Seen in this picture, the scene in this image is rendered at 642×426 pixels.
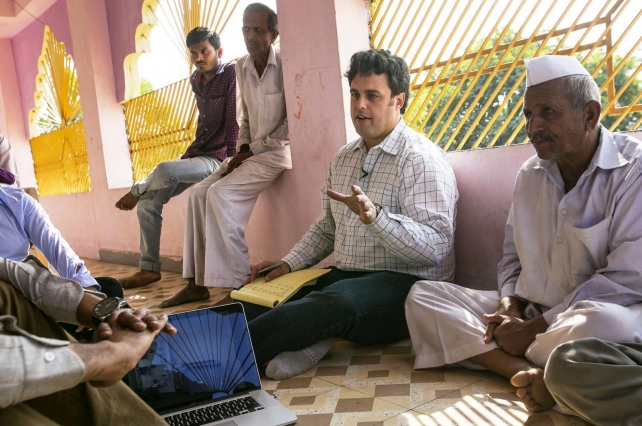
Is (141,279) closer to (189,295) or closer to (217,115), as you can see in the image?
(189,295)

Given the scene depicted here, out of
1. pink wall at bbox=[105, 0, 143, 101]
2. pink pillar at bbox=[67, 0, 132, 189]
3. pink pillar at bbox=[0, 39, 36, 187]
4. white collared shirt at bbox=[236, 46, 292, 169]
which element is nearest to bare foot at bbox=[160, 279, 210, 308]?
white collared shirt at bbox=[236, 46, 292, 169]

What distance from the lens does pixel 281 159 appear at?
3.86 meters

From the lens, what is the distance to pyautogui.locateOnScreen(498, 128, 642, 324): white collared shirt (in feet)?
6.02

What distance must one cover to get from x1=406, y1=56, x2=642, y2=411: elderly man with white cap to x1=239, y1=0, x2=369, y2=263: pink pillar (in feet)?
4.50

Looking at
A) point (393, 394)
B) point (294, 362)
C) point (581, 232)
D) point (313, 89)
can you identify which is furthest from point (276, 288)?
point (313, 89)

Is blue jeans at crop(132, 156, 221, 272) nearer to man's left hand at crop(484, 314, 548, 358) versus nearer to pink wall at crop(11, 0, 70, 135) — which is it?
man's left hand at crop(484, 314, 548, 358)

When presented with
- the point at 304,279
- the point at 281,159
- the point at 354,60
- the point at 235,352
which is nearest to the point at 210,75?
the point at 281,159

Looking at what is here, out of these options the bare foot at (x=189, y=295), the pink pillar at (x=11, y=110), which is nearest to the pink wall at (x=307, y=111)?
the bare foot at (x=189, y=295)

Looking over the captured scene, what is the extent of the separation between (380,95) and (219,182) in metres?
1.41

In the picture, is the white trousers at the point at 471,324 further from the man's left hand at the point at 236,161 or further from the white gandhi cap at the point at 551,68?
→ the man's left hand at the point at 236,161

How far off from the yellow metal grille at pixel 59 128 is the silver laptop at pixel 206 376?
6.39 m

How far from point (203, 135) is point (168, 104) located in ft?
5.79

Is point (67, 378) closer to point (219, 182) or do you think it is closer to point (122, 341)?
point (122, 341)

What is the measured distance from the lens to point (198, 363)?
6.46 ft
